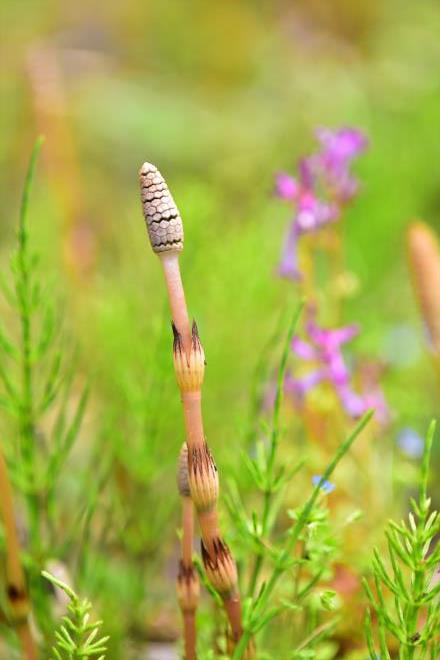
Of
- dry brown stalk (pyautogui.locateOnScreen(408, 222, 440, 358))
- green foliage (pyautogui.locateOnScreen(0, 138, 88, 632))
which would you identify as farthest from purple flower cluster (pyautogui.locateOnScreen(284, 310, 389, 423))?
green foliage (pyautogui.locateOnScreen(0, 138, 88, 632))

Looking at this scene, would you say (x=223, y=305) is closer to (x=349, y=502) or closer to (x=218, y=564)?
(x=349, y=502)

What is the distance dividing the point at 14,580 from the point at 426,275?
28 cm

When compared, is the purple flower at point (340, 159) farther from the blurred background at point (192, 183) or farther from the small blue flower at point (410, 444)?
the small blue flower at point (410, 444)

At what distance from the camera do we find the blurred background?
23.4 inches

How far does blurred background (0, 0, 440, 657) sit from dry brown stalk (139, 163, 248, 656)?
14 cm

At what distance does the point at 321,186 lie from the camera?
0.59 meters

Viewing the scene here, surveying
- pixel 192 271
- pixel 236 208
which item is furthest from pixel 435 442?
pixel 236 208

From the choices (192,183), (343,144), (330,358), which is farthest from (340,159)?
(192,183)

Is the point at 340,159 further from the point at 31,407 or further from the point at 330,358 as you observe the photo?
the point at 31,407

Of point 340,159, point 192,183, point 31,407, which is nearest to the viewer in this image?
point 31,407

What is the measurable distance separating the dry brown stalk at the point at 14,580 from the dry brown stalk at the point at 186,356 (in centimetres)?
9

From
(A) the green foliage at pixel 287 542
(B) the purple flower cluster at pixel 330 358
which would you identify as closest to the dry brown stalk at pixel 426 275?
(B) the purple flower cluster at pixel 330 358

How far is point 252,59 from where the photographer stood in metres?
2.20

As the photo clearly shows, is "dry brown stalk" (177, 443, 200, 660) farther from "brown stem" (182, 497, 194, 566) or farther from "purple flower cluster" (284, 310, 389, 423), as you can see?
"purple flower cluster" (284, 310, 389, 423)
